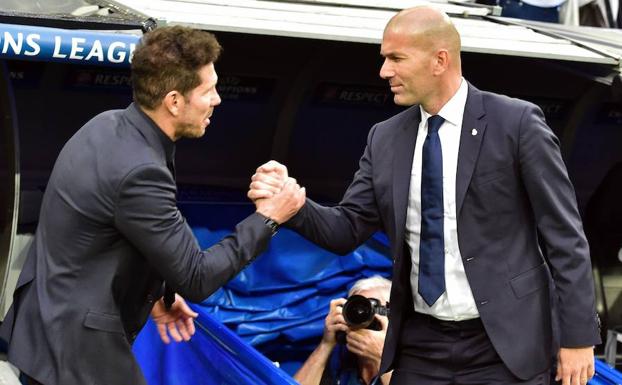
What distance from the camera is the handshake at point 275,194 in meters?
3.25

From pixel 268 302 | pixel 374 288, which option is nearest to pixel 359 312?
pixel 374 288

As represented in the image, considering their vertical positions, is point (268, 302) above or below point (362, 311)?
below

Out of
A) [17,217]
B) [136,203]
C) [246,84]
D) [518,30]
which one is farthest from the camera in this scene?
[246,84]

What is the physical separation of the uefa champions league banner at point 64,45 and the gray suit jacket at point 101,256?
1.09 meters

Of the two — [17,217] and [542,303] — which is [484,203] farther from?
[17,217]

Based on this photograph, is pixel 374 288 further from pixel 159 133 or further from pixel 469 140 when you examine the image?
pixel 159 133

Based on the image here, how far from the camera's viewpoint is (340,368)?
177 inches

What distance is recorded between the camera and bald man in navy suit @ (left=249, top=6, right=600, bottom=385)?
3.18m

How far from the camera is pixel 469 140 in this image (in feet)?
10.8

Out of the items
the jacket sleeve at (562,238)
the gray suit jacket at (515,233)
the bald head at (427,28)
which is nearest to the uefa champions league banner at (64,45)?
the bald head at (427,28)

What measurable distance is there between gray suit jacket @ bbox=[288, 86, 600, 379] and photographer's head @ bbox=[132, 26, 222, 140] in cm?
68

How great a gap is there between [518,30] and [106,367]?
10.7 feet

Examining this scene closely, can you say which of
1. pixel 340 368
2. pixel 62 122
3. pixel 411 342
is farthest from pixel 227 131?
pixel 411 342

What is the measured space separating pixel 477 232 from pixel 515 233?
0.36ft
